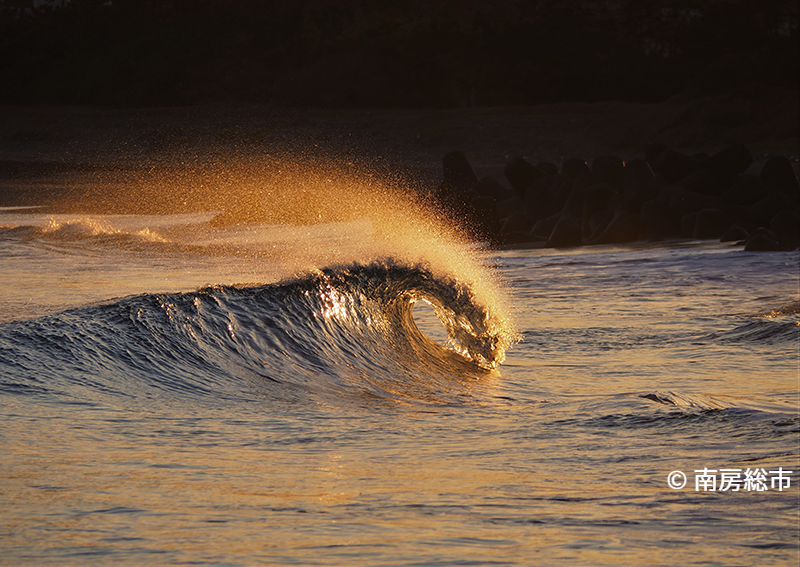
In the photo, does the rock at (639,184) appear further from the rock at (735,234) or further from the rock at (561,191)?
the rock at (735,234)

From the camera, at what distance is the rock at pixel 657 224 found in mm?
20234

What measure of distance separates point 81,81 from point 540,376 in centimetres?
4268

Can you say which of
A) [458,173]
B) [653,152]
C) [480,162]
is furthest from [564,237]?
[480,162]

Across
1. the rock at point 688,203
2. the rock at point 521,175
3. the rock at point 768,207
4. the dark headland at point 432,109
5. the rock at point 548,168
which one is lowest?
the rock at point 768,207

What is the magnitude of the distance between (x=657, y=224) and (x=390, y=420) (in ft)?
48.4

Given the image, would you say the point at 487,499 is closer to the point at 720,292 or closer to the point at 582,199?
the point at 720,292

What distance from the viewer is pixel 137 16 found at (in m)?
52.5

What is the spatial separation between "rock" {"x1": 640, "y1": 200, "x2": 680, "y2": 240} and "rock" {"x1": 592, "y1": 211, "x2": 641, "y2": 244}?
23cm

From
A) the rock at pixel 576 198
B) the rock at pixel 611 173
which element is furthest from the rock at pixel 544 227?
the rock at pixel 611 173

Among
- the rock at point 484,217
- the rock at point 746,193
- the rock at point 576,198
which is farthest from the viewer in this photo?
the rock at point 576,198

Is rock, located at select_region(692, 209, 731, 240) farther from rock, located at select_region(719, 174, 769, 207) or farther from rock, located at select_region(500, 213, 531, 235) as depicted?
rock, located at select_region(500, 213, 531, 235)

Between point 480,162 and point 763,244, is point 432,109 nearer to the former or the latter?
point 480,162
